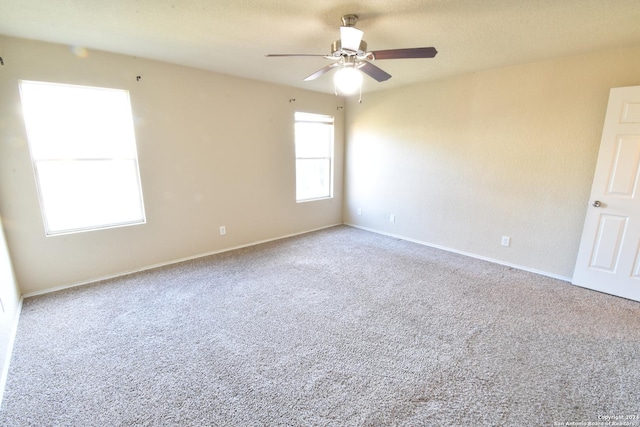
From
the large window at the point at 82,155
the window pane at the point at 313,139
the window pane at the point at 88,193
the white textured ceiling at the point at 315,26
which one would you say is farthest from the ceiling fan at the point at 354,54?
the window pane at the point at 313,139

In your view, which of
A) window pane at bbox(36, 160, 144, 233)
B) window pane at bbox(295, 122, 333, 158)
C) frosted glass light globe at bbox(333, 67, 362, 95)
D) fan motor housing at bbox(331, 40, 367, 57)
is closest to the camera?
fan motor housing at bbox(331, 40, 367, 57)

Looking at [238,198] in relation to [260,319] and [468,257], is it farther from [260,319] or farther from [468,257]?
[468,257]

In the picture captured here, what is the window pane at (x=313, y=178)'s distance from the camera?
4.87 m

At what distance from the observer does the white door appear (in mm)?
2580

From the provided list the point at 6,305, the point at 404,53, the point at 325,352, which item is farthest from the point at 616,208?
the point at 6,305

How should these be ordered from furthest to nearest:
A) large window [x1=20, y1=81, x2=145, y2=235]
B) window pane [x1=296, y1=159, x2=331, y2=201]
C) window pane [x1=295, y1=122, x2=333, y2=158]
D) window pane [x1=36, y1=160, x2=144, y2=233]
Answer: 1. window pane [x1=296, y1=159, x2=331, y2=201]
2. window pane [x1=295, y1=122, x2=333, y2=158]
3. window pane [x1=36, y1=160, x2=144, y2=233]
4. large window [x1=20, y1=81, x2=145, y2=235]

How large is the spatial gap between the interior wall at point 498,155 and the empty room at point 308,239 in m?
0.02

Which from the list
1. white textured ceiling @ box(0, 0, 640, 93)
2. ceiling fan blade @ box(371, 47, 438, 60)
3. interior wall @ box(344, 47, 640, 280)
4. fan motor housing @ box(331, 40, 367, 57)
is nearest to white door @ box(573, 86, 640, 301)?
interior wall @ box(344, 47, 640, 280)

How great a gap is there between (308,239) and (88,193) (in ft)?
9.57

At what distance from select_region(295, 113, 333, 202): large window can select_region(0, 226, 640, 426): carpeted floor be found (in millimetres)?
2103

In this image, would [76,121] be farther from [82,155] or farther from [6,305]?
[6,305]

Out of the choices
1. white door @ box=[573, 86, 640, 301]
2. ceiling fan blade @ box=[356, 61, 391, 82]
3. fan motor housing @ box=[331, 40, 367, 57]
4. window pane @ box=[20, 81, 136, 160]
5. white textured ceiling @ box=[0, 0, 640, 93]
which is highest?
white textured ceiling @ box=[0, 0, 640, 93]

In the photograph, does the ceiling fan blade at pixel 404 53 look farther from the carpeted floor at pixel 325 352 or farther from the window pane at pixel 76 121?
the window pane at pixel 76 121

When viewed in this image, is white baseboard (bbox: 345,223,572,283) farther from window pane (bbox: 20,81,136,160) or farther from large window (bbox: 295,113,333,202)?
window pane (bbox: 20,81,136,160)
